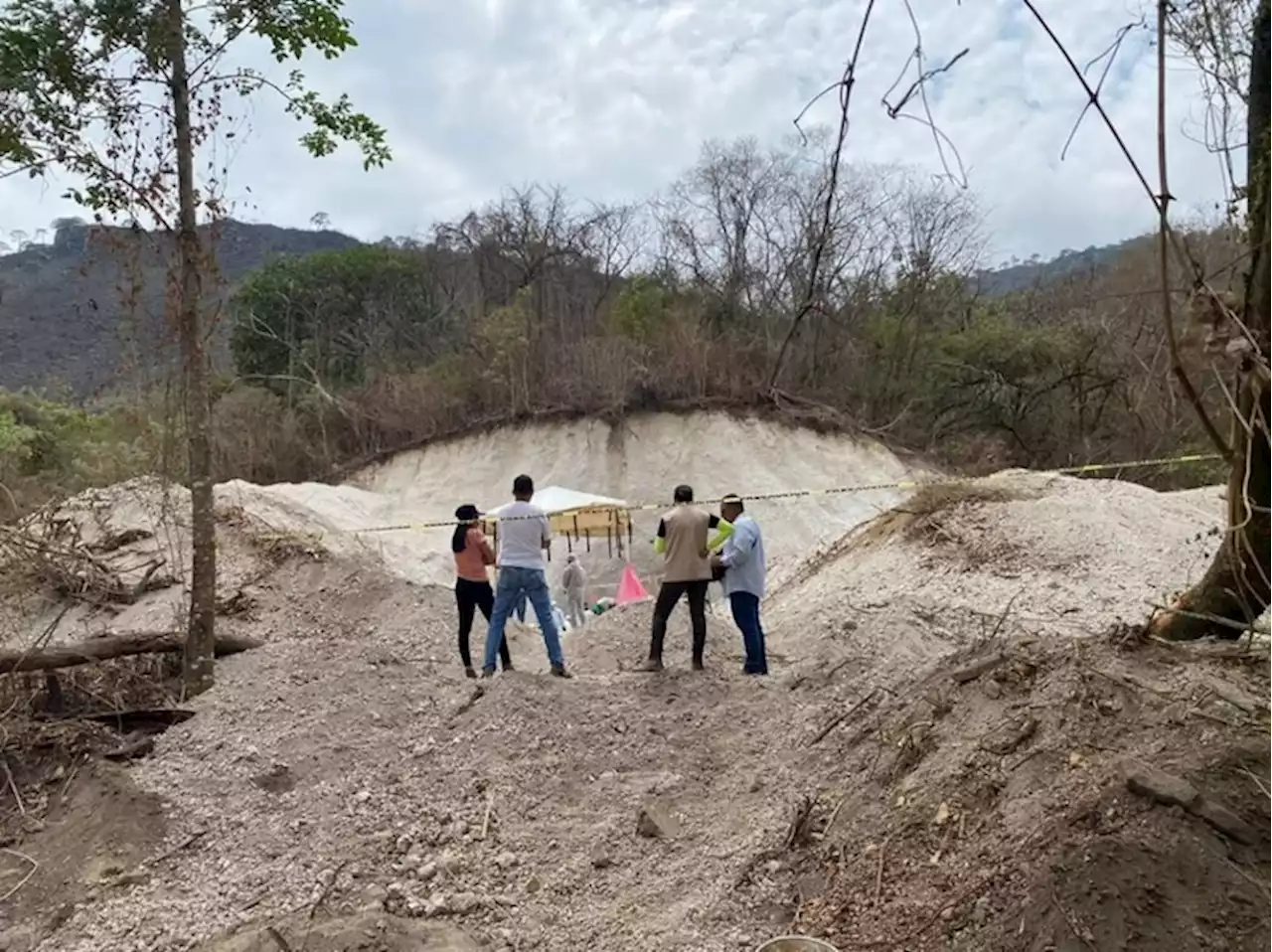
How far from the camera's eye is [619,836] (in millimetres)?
5141

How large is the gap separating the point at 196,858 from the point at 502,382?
2293cm

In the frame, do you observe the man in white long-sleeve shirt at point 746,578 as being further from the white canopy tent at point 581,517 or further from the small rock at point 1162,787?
the white canopy tent at point 581,517

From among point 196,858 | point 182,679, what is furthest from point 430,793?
point 182,679

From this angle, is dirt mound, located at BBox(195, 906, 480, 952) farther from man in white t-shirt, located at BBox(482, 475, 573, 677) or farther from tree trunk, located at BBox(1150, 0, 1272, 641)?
man in white t-shirt, located at BBox(482, 475, 573, 677)

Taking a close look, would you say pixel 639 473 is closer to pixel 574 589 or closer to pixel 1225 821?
pixel 574 589

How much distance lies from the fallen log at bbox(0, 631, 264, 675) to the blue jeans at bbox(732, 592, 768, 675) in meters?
4.05

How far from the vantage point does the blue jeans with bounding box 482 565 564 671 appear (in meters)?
7.70

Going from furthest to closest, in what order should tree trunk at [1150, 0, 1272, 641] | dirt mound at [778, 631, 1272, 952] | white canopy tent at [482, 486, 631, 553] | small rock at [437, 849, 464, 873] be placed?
white canopy tent at [482, 486, 631, 553], small rock at [437, 849, 464, 873], tree trunk at [1150, 0, 1272, 641], dirt mound at [778, 631, 1272, 952]

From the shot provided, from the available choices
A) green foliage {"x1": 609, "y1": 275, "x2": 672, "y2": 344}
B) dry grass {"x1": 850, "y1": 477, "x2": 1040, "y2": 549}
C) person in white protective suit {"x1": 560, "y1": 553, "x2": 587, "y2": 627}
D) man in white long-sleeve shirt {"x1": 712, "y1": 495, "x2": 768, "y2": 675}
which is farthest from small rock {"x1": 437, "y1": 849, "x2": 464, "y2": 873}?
green foliage {"x1": 609, "y1": 275, "x2": 672, "y2": 344}

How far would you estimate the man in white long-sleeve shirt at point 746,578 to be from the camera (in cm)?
797

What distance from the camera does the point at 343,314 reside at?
37.5 meters

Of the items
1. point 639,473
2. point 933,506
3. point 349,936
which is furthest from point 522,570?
point 639,473

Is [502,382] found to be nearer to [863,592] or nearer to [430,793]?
[863,592]

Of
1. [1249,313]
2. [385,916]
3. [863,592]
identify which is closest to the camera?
[1249,313]
